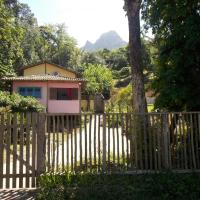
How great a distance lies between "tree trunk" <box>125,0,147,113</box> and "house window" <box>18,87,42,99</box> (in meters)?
16.7

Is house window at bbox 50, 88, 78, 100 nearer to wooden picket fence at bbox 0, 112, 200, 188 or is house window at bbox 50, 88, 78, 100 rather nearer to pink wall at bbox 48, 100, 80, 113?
pink wall at bbox 48, 100, 80, 113

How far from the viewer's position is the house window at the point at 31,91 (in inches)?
1003

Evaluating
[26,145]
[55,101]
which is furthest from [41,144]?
[55,101]

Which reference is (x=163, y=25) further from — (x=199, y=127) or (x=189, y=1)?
(x=199, y=127)

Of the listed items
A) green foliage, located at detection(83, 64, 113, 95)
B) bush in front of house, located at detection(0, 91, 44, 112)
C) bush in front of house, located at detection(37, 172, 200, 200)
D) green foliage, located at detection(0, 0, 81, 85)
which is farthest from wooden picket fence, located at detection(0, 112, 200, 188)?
green foliage, located at detection(83, 64, 113, 95)

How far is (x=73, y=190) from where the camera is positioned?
281 inches

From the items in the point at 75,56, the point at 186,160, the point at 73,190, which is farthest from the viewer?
the point at 75,56

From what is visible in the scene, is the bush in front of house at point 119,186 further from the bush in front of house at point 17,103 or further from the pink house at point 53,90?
the pink house at point 53,90

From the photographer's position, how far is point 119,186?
7.40 metres

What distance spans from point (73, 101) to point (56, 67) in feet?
29.7

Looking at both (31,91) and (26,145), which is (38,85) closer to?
(31,91)

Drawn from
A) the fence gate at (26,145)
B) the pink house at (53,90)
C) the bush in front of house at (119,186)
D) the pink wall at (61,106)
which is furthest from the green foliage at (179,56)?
the pink wall at (61,106)

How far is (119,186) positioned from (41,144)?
2.21 m

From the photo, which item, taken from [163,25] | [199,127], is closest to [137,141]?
[199,127]
